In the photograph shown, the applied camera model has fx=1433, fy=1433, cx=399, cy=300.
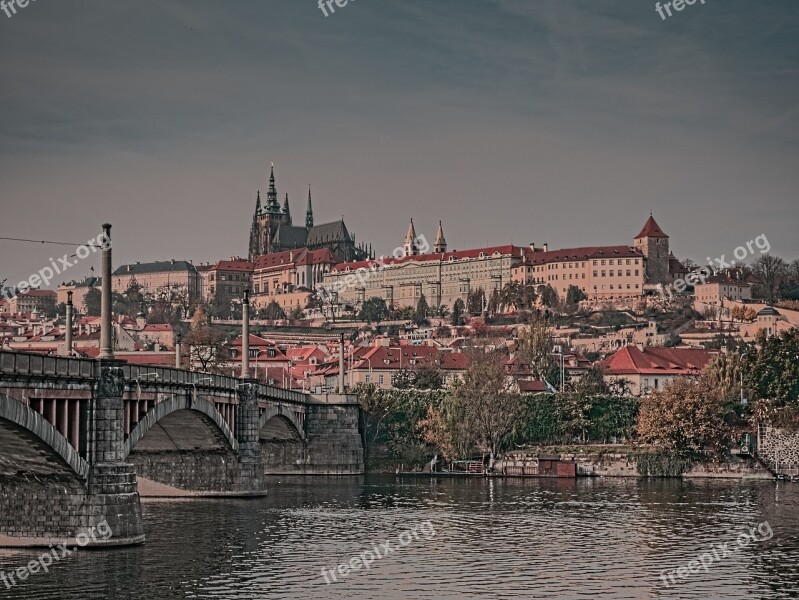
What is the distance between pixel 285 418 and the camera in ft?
307

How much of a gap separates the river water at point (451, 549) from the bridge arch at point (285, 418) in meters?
4.64

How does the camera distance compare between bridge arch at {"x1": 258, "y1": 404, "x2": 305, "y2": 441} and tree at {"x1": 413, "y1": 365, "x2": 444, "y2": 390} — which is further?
tree at {"x1": 413, "y1": 365, "x2": 444, "y2": 390}

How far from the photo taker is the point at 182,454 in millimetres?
78625

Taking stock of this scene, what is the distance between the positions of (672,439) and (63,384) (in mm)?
61644

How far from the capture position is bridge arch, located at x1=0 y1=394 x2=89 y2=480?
143ft

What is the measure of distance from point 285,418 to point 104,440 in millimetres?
42636

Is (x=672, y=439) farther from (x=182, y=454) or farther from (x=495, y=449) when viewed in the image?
(x=182, y=454)

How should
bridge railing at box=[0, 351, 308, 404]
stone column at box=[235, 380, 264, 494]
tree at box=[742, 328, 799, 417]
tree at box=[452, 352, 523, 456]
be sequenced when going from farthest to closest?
tree at box=[742, 328, 799, 417], tree at box=[452, 352, 523, 456], stone column at box=[235, 380, 264, 494], bridge railing at box=[0, 351, 308, 404]

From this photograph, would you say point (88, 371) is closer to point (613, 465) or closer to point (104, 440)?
point (104, 440)

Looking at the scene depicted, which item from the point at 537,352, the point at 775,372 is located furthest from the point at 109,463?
the point at 537,352

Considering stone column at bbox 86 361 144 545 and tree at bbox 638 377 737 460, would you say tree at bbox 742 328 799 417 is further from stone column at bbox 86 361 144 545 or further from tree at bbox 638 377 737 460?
stone column at bbox 86 361 144 545

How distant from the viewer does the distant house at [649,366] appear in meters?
146

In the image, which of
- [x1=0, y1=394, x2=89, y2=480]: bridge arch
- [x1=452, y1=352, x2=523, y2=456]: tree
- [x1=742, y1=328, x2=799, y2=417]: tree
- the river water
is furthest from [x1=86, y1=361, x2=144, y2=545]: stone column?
[x1=742, y1=328, x2=799, y2=417]: tree

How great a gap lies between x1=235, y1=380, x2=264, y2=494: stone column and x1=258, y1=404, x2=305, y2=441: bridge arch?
2.03 meters
